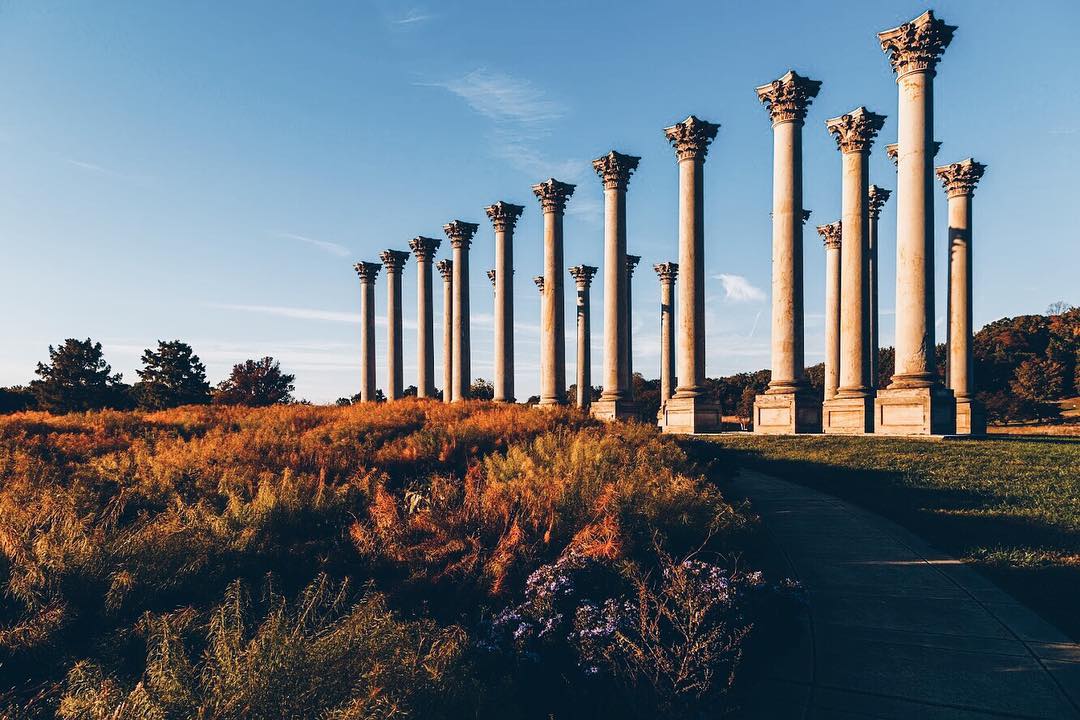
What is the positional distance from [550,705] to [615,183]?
42.0 metres

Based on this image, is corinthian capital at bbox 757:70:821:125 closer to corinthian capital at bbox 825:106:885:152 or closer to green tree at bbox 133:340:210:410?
corinthian capital at bbox 825:106:885:152

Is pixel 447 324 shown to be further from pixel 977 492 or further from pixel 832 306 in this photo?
pixel 977 492

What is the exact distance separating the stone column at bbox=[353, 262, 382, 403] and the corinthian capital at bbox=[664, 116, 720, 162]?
36.6 m

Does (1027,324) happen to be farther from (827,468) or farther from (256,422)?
(256,422)

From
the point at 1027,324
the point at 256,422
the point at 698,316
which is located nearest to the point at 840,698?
the point at 256,422

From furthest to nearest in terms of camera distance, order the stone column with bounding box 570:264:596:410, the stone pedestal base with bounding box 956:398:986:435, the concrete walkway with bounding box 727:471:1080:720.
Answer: the stone column with bounding box 570:264:596:410 → the stone pedestal base with bounding box 956:398:986:435 → the concrete walkway with bounding box 727:471:1080:720

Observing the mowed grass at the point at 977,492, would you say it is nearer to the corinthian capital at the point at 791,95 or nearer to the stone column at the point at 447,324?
the corinthian capital at the point at 791,95

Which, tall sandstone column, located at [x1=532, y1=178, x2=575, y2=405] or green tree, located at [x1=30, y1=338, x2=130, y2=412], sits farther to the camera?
green tree, located at [x1=30, y1=338, x2=130, y2=412]

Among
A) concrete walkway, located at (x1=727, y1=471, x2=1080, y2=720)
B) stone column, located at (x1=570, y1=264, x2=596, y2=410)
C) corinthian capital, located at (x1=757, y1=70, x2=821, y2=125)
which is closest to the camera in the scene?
concrete walkway, located at (x1=727, y1=471, x2=1080, y2=720)

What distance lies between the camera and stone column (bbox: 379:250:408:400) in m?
66.8

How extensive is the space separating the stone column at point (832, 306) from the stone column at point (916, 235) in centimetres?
1400

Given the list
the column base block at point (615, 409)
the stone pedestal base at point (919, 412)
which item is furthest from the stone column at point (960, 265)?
the column base block at point (615, 409)

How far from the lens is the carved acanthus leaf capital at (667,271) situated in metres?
74.2

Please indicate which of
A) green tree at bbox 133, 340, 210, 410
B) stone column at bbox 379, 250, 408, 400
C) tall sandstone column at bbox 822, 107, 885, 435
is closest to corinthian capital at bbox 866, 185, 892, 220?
tall sandstone column at bbox 822, 107, 885, 435
